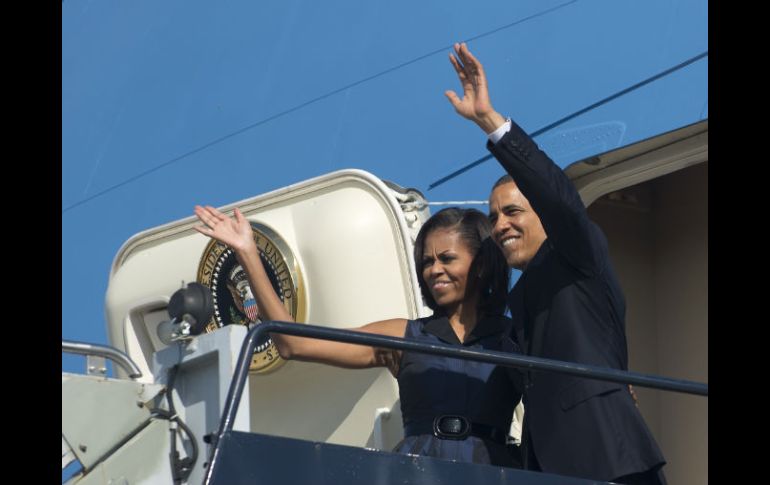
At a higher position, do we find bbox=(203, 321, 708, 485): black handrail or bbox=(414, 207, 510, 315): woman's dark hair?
bbox=(414, 207, 510, 315): woman's dark hair

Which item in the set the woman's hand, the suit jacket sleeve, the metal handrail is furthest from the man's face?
the metal handrail

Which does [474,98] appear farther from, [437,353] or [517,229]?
[437,353]

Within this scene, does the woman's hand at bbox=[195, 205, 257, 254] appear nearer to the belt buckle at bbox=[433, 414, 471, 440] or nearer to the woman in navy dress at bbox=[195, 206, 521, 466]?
the woman in navy dress at bbox=[195, 206, 521, 466]

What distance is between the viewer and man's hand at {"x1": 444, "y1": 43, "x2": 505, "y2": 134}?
12.1 feet

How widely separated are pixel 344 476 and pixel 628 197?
2936 millimetres

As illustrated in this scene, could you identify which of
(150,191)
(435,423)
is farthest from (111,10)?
(435,423)

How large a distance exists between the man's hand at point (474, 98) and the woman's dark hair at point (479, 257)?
559mm

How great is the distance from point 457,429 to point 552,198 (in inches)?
30.0

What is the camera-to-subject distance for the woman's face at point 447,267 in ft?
13.7

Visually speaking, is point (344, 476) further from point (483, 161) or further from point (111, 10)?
point (111, 10)

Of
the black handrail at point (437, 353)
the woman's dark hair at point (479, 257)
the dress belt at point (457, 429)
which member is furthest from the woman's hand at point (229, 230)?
the black handrail at point (437, 353)

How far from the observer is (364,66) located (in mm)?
5621

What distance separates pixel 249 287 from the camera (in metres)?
4.82

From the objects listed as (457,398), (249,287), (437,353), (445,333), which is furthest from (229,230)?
(437,353)
